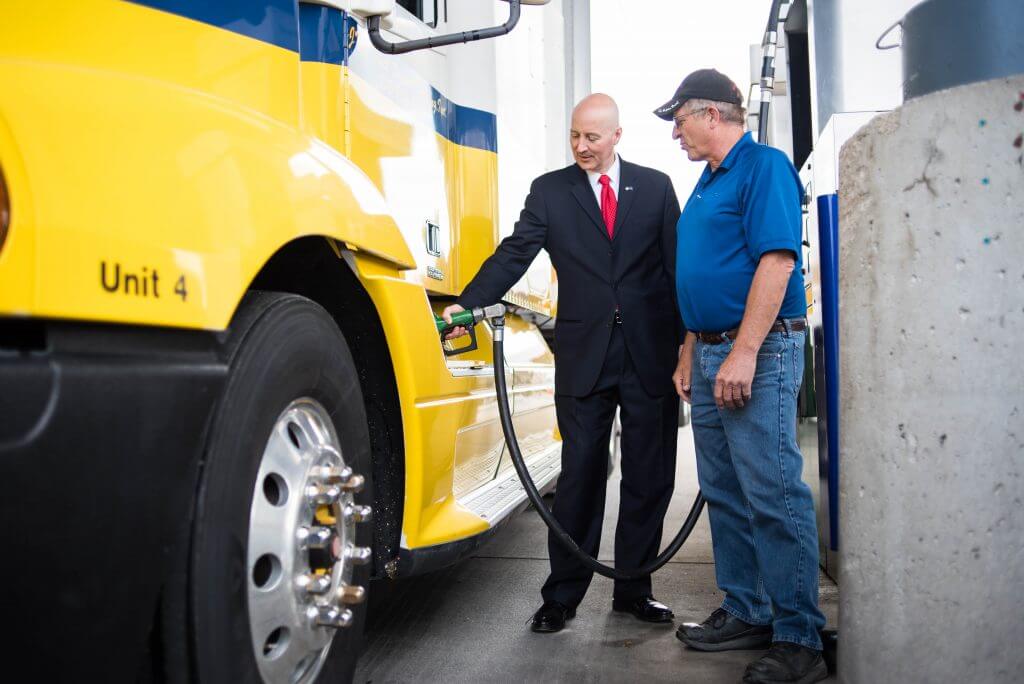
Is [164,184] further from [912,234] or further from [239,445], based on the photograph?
[912,234]

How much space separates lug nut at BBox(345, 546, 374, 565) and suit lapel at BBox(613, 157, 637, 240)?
73.7 inches

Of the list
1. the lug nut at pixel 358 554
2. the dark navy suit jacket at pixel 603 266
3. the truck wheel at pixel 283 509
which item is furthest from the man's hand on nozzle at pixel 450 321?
the lug nut at pixel 358 554

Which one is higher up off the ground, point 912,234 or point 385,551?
point 912,234

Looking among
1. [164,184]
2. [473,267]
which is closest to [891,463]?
[164,184]

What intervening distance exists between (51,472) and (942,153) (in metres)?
1.56

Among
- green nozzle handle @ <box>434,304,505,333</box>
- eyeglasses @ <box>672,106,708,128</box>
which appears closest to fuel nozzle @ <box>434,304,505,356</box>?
green nozzle handle @ <box>434,304,505,333</box>

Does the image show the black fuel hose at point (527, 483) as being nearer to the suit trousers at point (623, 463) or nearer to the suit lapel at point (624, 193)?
the suit trousers at point (623, 463)

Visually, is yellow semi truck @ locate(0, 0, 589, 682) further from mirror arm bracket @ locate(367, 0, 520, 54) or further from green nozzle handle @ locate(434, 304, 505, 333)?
green nozzle handle @ locate(434, 304, 505, 333)

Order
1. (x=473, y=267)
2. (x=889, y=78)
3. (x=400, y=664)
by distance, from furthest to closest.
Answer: (x=889, y=78) < (x=473, y=267) < (x=400, y=664)

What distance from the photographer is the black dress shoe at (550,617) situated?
3271mm

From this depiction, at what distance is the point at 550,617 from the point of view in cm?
331

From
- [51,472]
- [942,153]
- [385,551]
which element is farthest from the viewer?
[385,551]

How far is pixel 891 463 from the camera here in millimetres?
1807

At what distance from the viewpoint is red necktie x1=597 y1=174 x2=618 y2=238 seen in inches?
143
